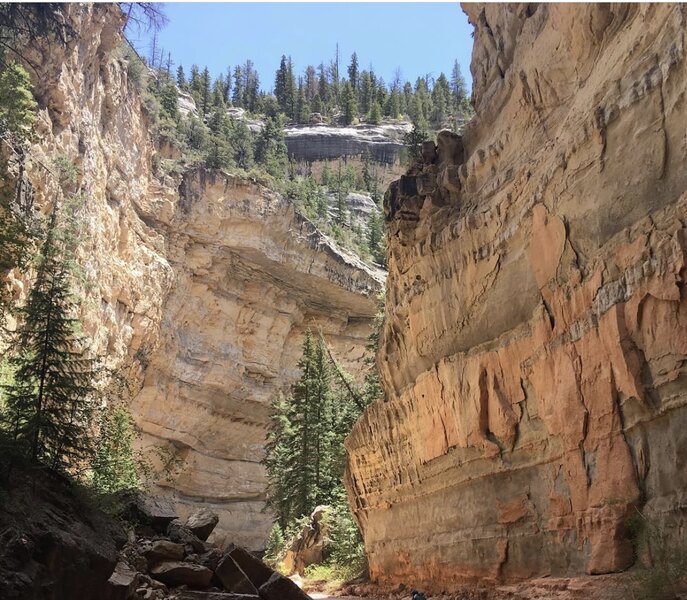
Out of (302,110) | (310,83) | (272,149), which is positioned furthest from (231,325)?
(310,83)

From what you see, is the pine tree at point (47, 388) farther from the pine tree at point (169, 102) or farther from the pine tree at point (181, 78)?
the pine tree at point (181, 78)

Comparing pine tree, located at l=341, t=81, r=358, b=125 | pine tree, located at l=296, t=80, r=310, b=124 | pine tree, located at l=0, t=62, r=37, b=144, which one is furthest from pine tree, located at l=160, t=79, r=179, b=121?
pine tree, located at l=0, t=62, r=37, b=144

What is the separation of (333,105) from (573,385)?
9998cm

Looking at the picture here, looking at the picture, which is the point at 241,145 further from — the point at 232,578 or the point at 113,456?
the point at 232,578

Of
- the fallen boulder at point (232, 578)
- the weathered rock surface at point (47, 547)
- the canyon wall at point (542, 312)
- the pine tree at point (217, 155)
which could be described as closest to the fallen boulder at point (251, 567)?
the fallen boulder at point (232, 578)

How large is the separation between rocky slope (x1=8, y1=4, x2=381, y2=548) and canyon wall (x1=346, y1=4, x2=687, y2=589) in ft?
65.3

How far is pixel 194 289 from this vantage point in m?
48.2

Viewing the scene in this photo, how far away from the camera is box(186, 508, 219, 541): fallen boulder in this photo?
1612 cm

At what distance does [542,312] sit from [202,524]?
944 centimetres

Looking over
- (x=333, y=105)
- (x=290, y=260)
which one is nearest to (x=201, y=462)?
(x=290, y=260)

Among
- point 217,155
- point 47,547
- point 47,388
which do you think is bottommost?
point 47,547

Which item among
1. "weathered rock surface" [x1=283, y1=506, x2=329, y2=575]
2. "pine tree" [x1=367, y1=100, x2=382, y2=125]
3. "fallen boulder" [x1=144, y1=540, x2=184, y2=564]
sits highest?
"pine tree" [x1=367, y1=100, x2=382, y2=125]

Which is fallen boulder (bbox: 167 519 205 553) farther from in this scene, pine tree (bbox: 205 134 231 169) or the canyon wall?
pine tree (bbox: 205 134 231 169)

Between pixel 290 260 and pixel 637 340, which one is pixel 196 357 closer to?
pixel 290 260
